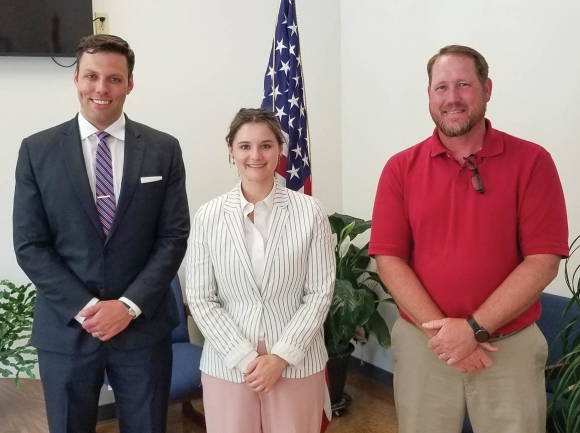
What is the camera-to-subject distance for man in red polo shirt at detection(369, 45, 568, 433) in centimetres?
182

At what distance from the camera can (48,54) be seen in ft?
10.2

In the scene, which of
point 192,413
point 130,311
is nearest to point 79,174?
point 130,311

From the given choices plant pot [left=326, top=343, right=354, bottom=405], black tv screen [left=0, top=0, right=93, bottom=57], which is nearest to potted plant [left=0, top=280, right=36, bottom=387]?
black tv screen [left=0, top=0, right=93, bottom=57]

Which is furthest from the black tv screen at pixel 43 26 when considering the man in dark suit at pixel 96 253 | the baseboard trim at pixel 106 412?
the baseboard trim at pixel 106 412

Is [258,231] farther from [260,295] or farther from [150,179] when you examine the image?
[150,179]

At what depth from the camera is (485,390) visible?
6.10 ft

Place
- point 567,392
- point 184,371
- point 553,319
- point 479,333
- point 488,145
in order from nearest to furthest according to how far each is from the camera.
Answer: point 479,333, point 488,145, point 567,392, point 553,319, point 184,371

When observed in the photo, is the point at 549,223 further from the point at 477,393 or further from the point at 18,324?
the point at 18,324

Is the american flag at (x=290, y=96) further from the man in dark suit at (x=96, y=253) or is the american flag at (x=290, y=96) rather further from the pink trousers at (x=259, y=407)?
the pink trousers at (x=259, y=407)

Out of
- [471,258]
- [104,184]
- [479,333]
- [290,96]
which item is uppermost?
[290,96]

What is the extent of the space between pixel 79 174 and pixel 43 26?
159 centimetres

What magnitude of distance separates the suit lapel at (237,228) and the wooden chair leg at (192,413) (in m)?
1.79

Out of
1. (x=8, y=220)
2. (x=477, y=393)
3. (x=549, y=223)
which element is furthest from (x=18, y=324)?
(x=549, y=223)

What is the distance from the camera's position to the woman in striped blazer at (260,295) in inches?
74.1
